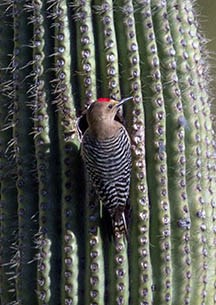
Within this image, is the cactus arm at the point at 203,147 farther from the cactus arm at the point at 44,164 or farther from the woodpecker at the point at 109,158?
the cactus arm at the point at 44,164

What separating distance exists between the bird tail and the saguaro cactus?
1.0 inches

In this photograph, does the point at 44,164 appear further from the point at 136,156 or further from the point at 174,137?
the point at 174,137

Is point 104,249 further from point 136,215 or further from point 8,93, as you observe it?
point 8,93

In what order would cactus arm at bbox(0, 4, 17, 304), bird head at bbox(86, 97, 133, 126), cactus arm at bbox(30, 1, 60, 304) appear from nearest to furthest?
bird head at bbox(86, 97, 133, 126) < cactus arm at bbox(30, 1, 60, 304) < cactus arm at bbox(0, 4, 17, 304)

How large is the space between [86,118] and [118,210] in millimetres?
362

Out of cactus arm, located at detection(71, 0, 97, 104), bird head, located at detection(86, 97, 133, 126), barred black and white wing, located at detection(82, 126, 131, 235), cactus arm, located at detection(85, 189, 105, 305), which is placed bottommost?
cactus arm, located at detection(85, 189, 105, 305)

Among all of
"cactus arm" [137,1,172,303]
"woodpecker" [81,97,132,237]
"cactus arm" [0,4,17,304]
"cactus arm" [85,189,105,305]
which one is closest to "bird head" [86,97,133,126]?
"woodpecker" [81,97,132,237]

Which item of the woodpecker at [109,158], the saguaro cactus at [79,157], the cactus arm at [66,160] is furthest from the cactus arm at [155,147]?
the cactus arm at [66,160]

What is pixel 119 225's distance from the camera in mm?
3748

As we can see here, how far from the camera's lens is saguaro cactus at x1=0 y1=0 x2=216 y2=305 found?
3.78m

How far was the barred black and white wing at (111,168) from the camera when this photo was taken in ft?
12.2

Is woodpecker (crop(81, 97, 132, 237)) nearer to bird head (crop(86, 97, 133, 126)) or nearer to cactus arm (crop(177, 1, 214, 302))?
bird head (crop(86, 97, 133, 126))

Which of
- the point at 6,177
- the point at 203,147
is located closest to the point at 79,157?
the point at 6,177

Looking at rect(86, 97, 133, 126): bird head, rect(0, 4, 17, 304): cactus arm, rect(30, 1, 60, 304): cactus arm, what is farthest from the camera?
rect(0, 4, 17, 304): cactus arm
